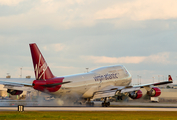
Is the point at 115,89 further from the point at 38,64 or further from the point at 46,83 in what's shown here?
the point at 38,64

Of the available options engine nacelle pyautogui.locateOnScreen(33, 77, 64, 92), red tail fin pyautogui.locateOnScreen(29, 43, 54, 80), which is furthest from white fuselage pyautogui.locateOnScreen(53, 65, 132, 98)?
red tail fin pyautogui.locateOnScreen(29, 43, 54, 80)

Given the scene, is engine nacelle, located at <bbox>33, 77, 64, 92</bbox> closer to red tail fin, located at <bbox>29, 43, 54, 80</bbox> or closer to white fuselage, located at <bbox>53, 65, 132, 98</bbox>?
red tail fin, located at <bbox>29, 43, 54, 80</bbox>

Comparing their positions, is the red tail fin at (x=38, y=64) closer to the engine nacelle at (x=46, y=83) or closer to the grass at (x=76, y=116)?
the engine nacelle at (x=46, y=83)

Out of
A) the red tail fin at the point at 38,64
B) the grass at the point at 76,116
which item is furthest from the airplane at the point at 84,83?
the grass at the point at 76,116

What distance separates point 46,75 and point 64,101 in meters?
7.89

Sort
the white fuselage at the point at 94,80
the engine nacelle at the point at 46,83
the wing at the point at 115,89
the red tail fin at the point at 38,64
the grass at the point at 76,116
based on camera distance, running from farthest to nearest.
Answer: the wing at the point at 115,89, the white fuselage at the point at 94,80, the red tail fin at the point at 38,64, the engine nacelle at the point at 46,83, the grass at the point at 76,116

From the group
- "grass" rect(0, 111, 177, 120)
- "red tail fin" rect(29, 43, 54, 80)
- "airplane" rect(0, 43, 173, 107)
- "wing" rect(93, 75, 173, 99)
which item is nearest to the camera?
"grass" rect(0, 111, 177, 120)

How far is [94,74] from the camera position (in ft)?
188

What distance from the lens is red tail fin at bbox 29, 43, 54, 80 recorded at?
4756cm

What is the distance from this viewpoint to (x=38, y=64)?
47.8 meters

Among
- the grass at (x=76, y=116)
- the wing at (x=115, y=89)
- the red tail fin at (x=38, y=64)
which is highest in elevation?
the red tail fin at (x=38, y=64)

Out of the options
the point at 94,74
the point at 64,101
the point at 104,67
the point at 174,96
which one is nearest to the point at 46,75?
the point at 64,101

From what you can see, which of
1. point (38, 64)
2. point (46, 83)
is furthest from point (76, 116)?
point (38, 64)

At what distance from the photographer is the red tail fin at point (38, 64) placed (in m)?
47.6
